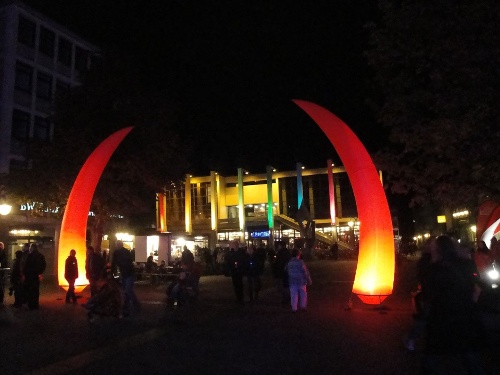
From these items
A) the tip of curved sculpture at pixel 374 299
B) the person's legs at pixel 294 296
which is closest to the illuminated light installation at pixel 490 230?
the tip of curved sculpture at pixel 374 299

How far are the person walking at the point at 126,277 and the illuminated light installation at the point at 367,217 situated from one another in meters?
5.47

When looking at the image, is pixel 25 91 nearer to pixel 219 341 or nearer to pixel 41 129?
pixel 41 129

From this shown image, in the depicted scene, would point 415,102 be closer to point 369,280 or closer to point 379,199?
point 379,199

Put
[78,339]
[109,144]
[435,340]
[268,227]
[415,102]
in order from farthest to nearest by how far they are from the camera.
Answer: [268,227], [109,144], [415,102], [78,339], [435,340]

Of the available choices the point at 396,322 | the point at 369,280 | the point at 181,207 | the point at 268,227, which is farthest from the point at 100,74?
the point at 181,207

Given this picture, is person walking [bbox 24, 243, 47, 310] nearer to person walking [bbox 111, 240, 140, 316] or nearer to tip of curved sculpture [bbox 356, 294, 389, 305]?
person walking [bbox 111, 240, 140, 316]

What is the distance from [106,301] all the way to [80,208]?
6.20m

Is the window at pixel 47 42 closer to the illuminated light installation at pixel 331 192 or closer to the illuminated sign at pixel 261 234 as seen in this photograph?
the illuminated sign at pixel 261 234

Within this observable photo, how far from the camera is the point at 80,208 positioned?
51.4 ft

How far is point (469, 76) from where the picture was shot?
11086mm

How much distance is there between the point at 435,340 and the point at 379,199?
7.47 metres

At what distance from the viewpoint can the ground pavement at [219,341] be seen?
635 centimetres

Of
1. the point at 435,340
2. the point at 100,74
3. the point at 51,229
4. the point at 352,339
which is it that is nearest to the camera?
the point at 435,340

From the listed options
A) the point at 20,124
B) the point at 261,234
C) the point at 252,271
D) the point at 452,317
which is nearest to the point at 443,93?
the point at 252,271
